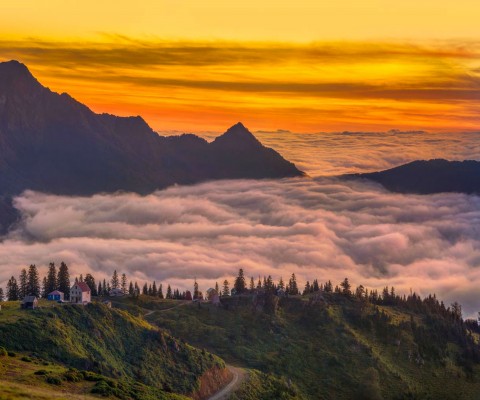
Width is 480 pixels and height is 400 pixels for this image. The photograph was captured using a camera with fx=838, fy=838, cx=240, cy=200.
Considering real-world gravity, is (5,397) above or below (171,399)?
above

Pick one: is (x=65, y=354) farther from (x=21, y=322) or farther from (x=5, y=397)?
(x=5, y=397)

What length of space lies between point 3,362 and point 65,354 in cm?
4065

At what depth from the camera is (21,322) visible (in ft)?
651

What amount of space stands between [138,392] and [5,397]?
4343 centimetres

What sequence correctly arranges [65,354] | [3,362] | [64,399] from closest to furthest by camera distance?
1. [64,399]
2. [3,362]
3. [65,354]

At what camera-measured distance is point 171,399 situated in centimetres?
15825

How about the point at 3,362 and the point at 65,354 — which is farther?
the point at 65,354

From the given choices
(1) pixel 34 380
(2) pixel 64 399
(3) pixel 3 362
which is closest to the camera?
(2) pixel 64 399

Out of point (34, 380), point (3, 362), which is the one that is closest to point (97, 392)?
point (34, 380)

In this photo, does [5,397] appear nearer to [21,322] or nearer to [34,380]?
[34,380]

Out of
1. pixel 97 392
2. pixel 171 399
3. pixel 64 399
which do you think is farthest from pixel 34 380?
pixel 171 399

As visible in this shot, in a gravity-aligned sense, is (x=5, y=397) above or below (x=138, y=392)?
above

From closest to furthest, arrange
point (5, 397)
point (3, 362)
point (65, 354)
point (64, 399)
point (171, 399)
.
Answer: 1. point (5, 397)
2. point (64, 399)
3. point (3, 362)
4. point (171, 399)
5. point (65, 354)

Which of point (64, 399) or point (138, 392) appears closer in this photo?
point (64, 399)
